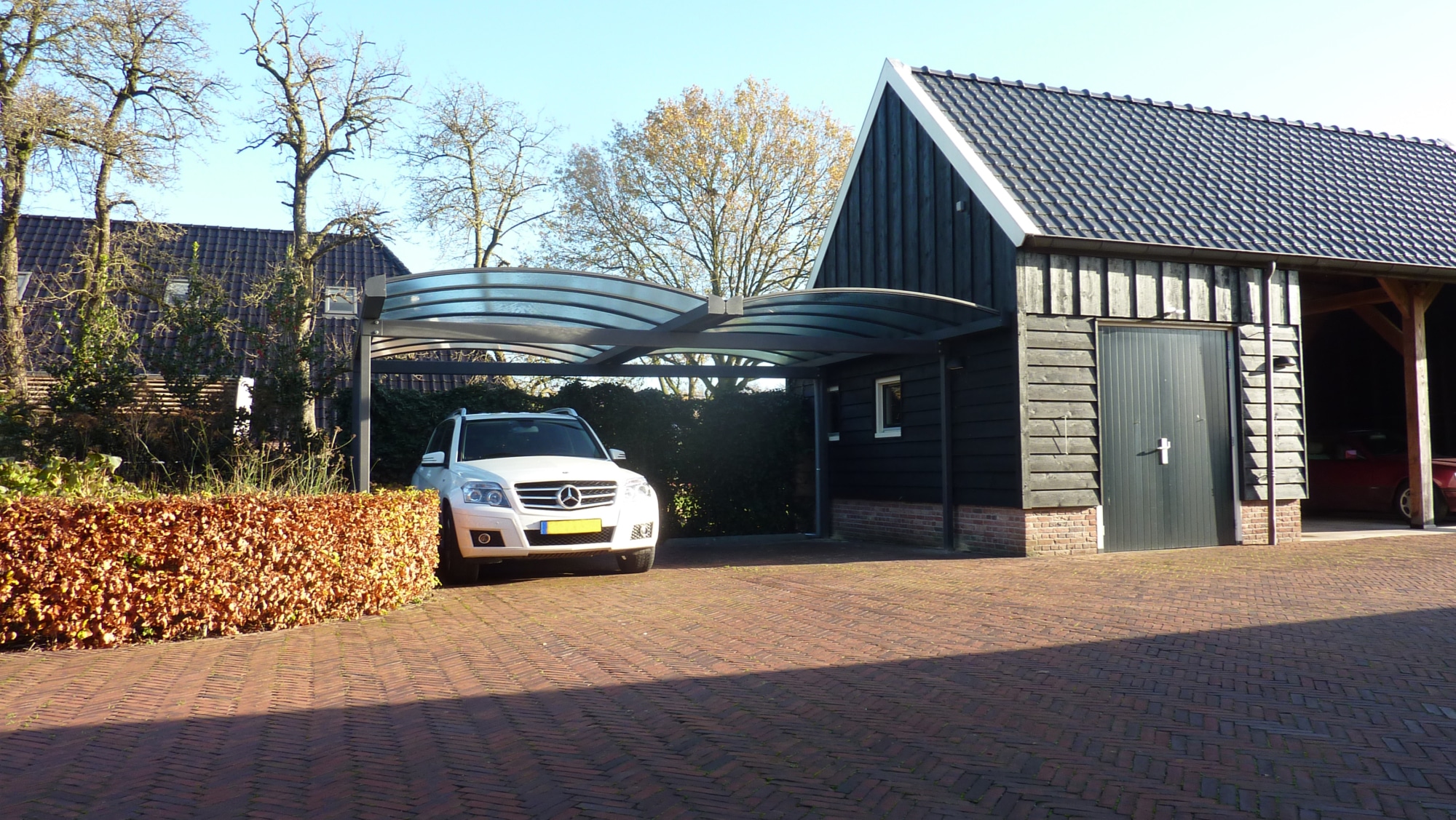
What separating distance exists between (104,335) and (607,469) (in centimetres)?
685

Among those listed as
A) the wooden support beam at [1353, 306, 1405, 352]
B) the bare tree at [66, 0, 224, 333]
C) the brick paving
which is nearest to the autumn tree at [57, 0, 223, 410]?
the bare tree at [66, 0, 224, 333]

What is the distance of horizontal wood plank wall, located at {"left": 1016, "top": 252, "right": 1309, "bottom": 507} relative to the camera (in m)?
12.1

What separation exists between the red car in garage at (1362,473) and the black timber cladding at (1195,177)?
140 inches

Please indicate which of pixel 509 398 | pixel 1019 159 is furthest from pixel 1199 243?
pixel 509 398

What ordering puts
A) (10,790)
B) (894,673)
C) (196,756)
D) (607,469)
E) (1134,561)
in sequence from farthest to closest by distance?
(1134,561), (607,469), (894,673), (196,756), (10,790)

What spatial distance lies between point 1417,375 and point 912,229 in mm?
7299

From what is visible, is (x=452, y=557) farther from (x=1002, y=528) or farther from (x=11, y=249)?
(x=11, y=249)

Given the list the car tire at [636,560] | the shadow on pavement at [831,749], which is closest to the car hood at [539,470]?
the car tire at [636,560]

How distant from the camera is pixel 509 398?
1545cm

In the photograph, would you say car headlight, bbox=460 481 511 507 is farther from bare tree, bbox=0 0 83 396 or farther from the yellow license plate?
bare tree, bbox=0 0 83 396

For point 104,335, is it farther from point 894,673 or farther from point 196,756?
point 894,673

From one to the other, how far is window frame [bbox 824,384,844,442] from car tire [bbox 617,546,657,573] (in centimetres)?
589

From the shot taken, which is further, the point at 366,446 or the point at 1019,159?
the point at 1019,159

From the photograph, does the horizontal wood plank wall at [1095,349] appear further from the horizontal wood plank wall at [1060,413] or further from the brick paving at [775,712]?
the brick paving at [775,712]
